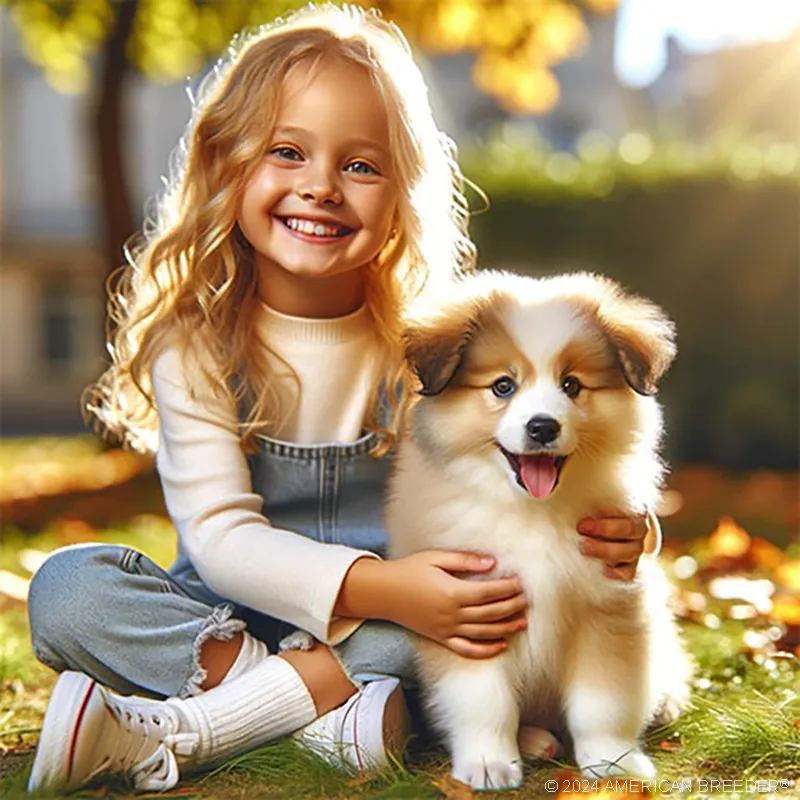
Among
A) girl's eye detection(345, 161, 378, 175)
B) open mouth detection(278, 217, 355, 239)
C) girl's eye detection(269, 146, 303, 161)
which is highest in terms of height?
girl's eye detection(269, 146, 303, 161)

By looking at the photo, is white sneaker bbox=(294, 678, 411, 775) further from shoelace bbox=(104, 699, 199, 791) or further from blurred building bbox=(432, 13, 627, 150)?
blurred building bbox=(432, 13, 627, 150)

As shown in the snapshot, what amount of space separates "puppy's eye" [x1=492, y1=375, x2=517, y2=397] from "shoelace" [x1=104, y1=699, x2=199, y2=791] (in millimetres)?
937

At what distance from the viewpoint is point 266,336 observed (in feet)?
9.29

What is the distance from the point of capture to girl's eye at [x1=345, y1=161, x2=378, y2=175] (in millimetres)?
2691

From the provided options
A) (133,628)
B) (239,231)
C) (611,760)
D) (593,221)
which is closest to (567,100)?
(593,221)

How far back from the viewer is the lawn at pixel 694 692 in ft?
7.30

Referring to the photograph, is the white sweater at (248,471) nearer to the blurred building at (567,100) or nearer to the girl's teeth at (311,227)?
the girl's teeth at (311,227)

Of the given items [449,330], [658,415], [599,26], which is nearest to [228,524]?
[449,330]

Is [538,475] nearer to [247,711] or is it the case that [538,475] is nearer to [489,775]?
[489,775]

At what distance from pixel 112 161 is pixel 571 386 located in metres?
6.00

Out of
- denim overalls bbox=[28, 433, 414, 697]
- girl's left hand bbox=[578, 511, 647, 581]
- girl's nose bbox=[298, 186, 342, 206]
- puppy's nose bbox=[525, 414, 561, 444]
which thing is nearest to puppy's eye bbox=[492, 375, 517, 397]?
puppy's nose bbox=[525, 414, 561, 444]

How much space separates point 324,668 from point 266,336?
82cm

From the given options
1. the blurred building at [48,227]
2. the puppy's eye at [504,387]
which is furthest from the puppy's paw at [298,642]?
the blurred building at [48,227]

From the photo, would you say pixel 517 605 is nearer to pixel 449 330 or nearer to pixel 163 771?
pixel 449 330
